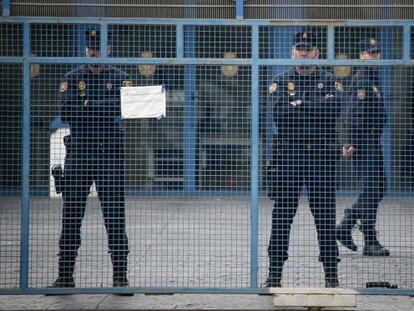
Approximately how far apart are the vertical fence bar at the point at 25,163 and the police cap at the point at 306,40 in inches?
86.6

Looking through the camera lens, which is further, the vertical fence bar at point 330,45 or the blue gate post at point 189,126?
the blue gate post at point 189,126

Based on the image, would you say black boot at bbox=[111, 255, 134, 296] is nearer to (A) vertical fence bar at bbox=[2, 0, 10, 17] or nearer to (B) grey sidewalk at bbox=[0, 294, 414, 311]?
(B) grey sidewalk at bbox=[0, 294, 414, 311]

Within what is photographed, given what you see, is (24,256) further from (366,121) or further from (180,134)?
(366,121)

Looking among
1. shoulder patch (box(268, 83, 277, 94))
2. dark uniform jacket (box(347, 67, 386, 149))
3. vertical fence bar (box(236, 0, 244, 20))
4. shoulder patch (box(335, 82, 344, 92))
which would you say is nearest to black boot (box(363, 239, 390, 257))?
dark uniform jacket (box(347, 67, 386, 149))

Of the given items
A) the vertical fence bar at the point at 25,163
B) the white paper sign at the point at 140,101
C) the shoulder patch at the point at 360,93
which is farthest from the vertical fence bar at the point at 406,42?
the vertical fence bar at the point at 25,163

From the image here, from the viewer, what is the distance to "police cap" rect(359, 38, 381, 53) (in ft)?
27.0

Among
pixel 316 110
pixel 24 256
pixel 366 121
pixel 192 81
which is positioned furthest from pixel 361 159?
pixel 24 256

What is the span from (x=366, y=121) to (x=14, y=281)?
11.6 ft

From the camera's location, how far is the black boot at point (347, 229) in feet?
27.5

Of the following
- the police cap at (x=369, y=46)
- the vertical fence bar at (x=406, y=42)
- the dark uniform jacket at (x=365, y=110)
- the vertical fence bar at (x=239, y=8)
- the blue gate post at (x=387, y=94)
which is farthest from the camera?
the vertical fence bar at (x=239, y=8)

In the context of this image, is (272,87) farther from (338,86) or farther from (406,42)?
(406,42)

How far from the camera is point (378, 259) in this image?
835 cm

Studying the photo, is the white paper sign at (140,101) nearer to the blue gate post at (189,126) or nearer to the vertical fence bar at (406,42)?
the blue gate post at (189,126)

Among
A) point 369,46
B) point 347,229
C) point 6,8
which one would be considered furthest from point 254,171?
point 6,8
